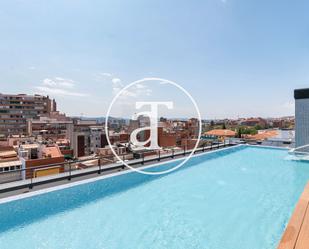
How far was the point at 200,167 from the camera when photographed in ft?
23.2

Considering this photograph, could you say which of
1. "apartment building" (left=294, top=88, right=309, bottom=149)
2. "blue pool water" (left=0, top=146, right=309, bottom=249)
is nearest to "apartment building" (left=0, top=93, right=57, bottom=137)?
"blue pool water" (left=0, top=146, right=309, bottom=249)

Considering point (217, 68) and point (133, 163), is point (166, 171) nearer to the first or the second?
point (133, 163)

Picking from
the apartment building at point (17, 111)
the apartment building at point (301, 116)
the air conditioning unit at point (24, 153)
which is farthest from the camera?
the apartment building at point (17, 111)

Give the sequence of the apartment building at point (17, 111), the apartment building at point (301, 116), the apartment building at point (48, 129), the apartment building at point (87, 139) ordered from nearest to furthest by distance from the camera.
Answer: the apartment building at point (301, 116)
the apartment building at point (87, 139)
the apartment building at point (48, 129)
the apartment building at point (17, 111)

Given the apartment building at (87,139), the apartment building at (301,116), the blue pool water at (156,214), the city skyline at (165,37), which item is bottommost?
the apartment building at (87,139)

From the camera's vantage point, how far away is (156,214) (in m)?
3.64

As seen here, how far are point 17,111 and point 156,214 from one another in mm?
64228

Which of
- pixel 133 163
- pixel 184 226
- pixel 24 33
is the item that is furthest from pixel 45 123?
pixel 184 226

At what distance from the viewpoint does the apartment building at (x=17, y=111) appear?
169 feet

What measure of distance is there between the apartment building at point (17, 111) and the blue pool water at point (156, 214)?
5804cm

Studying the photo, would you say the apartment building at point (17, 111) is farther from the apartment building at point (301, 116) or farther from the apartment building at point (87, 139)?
the apartment building at point (301, 116)

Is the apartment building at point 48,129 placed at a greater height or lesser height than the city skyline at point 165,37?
lesser

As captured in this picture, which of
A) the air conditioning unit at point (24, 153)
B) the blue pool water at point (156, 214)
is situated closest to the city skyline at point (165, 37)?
the blue pool water at point (156, 214)

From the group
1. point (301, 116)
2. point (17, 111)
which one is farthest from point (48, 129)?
point (301, 116)
